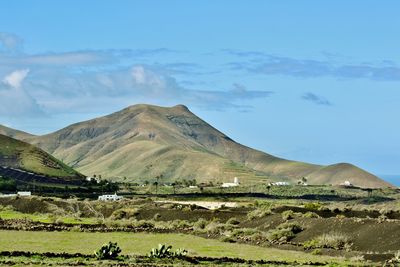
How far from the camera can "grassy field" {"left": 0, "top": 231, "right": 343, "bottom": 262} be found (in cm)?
4731

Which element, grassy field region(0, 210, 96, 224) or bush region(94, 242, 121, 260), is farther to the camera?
grassy field region(0, 210, 96, 224)

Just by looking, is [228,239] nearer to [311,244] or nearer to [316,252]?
[311,244]

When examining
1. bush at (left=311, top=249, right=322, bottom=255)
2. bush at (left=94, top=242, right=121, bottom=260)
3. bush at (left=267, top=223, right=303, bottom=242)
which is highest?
bush at (left=267, top=223, right=303, bottom=242)

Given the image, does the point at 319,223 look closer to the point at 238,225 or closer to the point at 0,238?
the point at 238,225

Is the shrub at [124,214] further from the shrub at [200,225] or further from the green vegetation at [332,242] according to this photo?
the green vegetation at [332,242]

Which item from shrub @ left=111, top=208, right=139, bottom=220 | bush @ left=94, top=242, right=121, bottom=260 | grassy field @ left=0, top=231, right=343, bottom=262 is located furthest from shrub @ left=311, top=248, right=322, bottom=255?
shrub @ left=111, top=208, right=139, bottom=220

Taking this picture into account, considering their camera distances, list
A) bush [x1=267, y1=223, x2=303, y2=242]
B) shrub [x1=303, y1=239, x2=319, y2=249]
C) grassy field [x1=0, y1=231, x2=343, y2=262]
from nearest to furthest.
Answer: grassy field [x1=0, y1=231, x2=343, y2=262] → shrub [x1=303, y1=239, x2=319, y2=249] → bush [x1=267, y1=223, x2=303, y2=242]

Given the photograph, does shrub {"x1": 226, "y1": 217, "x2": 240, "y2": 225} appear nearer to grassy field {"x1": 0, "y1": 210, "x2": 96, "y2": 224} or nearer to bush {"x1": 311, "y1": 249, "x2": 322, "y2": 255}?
grassy field {"x1": 0, "y1": 210, "x2": 96, "y2": 224}

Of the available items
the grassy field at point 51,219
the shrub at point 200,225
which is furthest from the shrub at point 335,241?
the grassy field at point 51,219

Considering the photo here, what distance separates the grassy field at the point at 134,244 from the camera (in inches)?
1863

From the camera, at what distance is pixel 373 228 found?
57.8m

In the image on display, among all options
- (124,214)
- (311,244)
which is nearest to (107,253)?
(311,244)

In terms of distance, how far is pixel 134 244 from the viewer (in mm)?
54156

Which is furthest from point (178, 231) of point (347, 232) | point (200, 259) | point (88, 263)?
point (88, 263)
